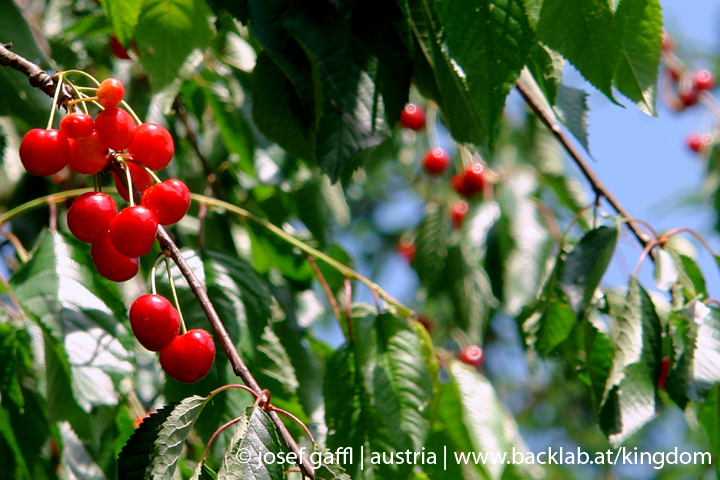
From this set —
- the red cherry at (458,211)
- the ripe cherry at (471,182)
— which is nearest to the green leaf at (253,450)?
the ripe cherry at (471,182)

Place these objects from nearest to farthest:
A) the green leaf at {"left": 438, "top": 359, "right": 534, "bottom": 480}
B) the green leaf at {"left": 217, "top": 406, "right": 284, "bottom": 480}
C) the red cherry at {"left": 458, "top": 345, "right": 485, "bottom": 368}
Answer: the green leaf at {"left": 217, "top": 406, "right": 284, "bottom": 480} < the green leaf at {"left": 438, "top": 359, "right": 534, "bottom": 480} < the red cherry at {"left": 458, "top": 345, "right": 485, "bottom": 368}

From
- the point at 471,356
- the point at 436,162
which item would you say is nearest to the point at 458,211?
the point at 436,162

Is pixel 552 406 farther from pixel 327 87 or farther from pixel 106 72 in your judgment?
pixel 327 87

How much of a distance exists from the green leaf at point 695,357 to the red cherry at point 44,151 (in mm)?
782

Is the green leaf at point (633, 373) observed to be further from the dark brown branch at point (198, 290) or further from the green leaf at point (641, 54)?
the dark brown branch at point (198, 290)

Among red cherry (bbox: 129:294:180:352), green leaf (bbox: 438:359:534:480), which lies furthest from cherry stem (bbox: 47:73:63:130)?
green leaf (bbox: 438:359:534:480)

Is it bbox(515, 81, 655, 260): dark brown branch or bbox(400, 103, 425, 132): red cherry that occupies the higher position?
bbox(515, 81, 655, 260): dark brown branch

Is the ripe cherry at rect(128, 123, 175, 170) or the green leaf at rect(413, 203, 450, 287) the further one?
the green leaf at rect(413, 203, 450, 287)

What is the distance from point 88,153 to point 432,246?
4.40 ft

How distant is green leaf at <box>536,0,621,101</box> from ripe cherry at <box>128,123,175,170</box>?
14.8 inches

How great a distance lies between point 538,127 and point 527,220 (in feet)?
2.79

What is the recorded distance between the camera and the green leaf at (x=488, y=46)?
639 millimetres

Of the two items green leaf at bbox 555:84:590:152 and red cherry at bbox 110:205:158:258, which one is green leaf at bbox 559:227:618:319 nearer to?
green leaf at bbox 555:84:590:152

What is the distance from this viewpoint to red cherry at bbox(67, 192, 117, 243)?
0.60 m
